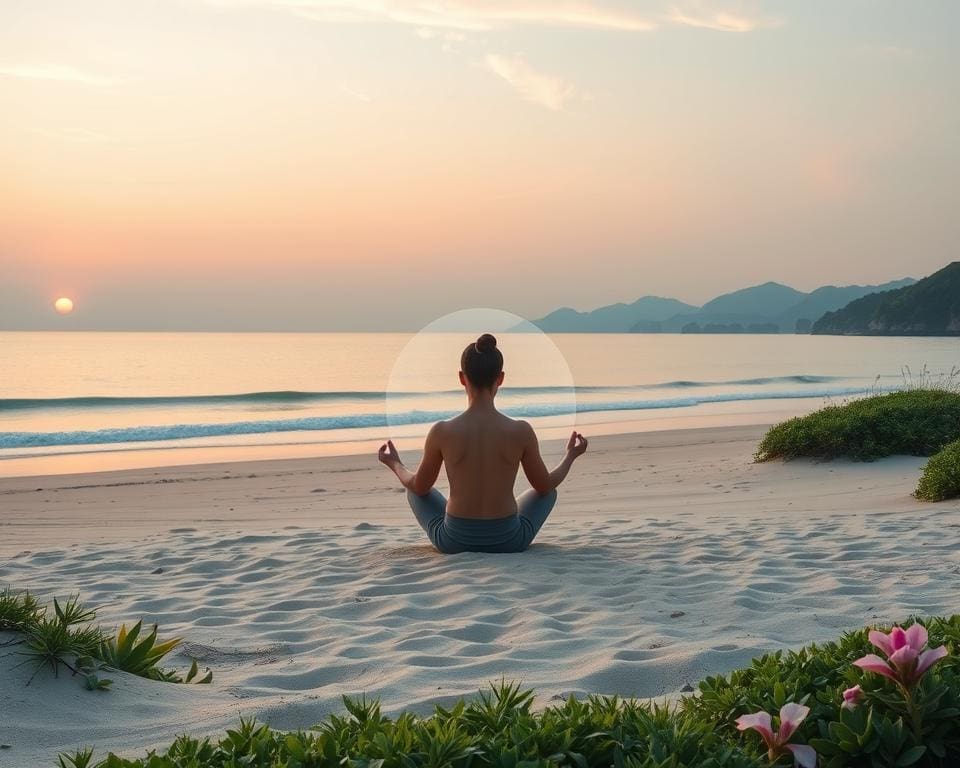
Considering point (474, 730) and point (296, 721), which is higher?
point (474, 730)

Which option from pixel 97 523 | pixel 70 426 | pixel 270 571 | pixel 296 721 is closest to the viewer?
pixel 296 721

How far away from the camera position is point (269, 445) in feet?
68.2

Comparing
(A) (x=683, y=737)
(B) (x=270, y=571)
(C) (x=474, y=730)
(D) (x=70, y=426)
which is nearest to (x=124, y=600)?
(B) (x=270, y=571)

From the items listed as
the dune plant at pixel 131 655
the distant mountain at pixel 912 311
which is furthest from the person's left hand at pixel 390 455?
the distant mountain at pixel 912 311

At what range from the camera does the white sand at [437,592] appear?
3.98m

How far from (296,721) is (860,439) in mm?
10993

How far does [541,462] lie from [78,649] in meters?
3.72

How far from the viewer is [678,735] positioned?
261cm

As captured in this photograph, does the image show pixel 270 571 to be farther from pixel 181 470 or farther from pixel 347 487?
pixel 181 470

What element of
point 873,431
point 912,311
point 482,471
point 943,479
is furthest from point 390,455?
point 912,311

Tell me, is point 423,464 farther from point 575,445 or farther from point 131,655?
point 131,655

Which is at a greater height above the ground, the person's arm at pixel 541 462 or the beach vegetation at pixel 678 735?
the person's arm at pixel 541 462

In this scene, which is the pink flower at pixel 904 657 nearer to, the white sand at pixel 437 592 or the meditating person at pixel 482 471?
the white sand at pixel 437 592

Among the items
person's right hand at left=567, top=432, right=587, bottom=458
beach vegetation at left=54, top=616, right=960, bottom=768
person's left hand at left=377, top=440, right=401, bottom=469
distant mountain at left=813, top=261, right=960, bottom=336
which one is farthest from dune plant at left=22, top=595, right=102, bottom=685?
distant mountain at left=813, top=261, right=960, bottom=336
